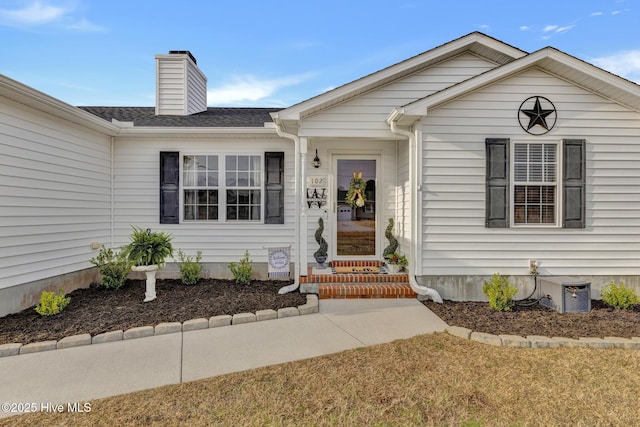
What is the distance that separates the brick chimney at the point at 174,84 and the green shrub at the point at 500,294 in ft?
25.4

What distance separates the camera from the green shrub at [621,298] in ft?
16.9

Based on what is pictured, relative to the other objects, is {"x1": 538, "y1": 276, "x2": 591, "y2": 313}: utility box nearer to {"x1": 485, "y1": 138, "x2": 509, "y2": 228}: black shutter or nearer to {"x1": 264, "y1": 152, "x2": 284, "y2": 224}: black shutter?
{"x1": 485, "y1": 138, "x2": 509, "y2": 228}: black shutter

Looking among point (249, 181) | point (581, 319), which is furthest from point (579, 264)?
point (249, 181)

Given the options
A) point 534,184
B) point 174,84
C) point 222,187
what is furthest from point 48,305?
point 534,184

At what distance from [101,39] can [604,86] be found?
10943 mm

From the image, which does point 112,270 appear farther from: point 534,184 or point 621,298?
point 621,298

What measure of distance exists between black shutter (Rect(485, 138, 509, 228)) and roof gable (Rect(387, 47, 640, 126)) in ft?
3.21

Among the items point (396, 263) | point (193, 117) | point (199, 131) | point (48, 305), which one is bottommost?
point (48, 305)

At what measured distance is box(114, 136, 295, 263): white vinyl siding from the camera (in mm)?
7164

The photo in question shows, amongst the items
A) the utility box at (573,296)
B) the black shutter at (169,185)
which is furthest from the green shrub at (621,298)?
the black shutter at (169,185)

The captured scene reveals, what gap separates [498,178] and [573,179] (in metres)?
1.19

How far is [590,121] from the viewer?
557 centimetres

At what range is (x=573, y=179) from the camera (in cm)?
552

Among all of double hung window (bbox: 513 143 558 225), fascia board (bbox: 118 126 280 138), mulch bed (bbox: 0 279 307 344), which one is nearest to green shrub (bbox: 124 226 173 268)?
mulch bed (bbox: 0 279 307 344)
